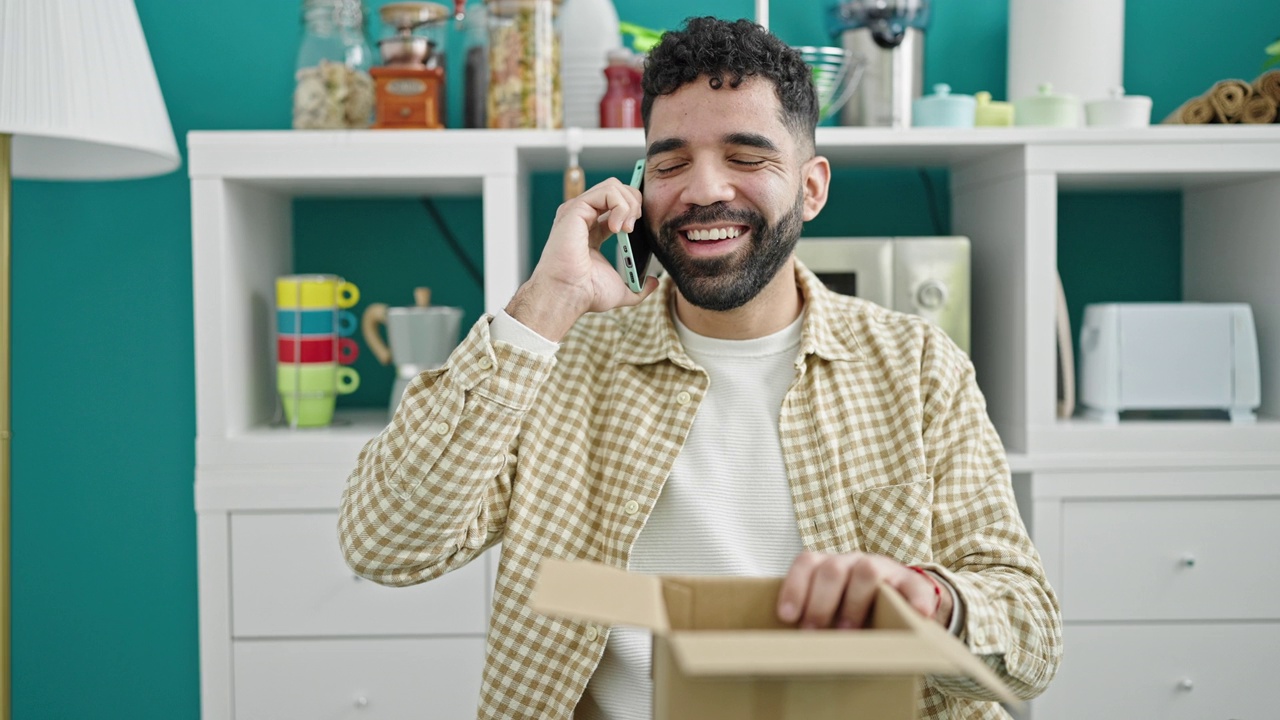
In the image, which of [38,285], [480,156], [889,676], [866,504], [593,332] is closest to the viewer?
[889,676]

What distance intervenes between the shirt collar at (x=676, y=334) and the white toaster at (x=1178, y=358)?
0.69 metres

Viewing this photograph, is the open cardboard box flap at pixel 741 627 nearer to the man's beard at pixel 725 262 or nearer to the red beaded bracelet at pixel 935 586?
the red beaded bracelet at pixel 935 586

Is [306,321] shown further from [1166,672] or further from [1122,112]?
[1166,672]

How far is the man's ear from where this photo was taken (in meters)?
1.39

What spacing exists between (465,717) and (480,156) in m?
0.93

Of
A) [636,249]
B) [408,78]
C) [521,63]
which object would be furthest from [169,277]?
[636,249]

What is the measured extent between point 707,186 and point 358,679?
104 centimetres

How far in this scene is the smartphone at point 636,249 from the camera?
1270mm

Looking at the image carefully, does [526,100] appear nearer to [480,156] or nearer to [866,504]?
[480,156]

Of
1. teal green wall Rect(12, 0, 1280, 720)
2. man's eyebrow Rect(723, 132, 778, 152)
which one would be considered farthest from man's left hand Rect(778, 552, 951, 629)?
teal green wall Rect(12, 0, 1280, 720)

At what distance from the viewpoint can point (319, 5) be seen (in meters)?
1.86

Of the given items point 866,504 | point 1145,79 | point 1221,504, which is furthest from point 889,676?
point 1145,79

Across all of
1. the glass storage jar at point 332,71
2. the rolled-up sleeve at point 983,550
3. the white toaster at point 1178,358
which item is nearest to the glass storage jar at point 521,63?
the glass storage jar at point 332,71

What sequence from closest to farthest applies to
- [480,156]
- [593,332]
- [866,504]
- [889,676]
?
1. [889,676]
2. [866,504]
3. [593,332]
4. [480,156]
